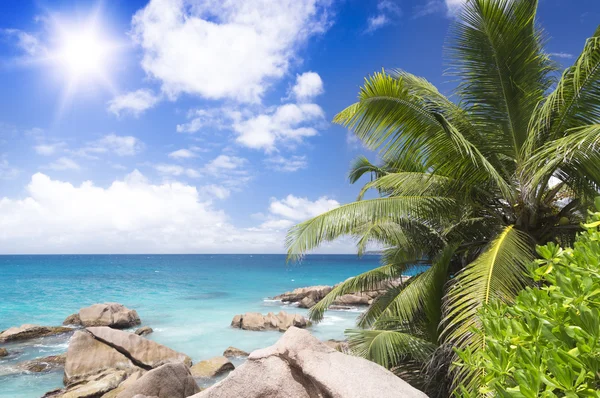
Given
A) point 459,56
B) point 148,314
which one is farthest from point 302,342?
point 148,314

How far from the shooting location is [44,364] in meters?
12.4

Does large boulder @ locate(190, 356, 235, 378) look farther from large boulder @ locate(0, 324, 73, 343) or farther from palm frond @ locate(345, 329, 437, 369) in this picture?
large boulder @ locate(0, 324, 73, 343)

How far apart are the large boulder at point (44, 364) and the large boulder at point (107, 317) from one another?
548 centimetres

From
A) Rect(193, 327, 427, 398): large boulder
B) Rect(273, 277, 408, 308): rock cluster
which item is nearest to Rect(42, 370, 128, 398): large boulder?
Rect(193, 327, 427, 398): large boulder

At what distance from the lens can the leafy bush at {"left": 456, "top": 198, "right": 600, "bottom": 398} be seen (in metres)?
1.14

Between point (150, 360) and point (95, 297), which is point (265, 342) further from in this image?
point (95, 297)

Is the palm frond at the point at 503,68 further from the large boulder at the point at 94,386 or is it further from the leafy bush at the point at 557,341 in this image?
the large boulder at the point at 94,386

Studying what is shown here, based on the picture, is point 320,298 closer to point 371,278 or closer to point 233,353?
point 233,353

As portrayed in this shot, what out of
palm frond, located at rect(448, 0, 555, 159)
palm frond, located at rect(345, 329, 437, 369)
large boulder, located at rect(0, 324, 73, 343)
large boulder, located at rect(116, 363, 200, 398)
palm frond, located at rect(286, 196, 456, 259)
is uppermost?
palm frond, located at rect(448, 0, 555, 159)

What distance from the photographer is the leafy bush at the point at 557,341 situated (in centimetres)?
114

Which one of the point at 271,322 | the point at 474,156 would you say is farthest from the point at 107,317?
the point at 474,156

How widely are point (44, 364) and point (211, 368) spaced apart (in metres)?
5.63

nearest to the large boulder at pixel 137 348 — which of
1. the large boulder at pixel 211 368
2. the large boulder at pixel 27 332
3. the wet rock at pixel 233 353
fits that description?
the large boulder at pixel 211 368

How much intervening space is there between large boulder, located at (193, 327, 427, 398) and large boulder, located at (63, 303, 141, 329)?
651 inches
